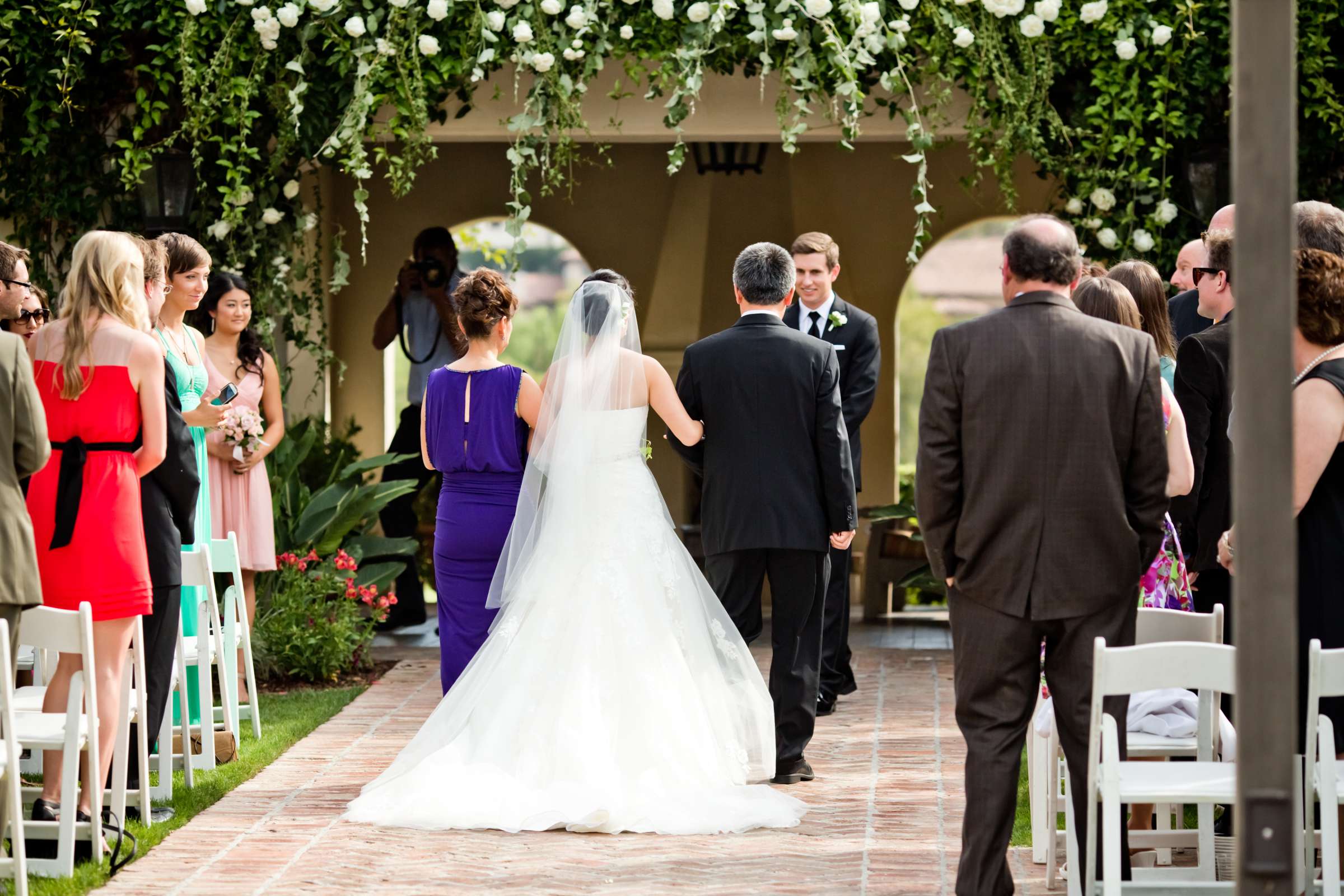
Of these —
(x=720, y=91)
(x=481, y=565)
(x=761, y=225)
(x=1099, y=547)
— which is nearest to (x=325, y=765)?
(x=481, y=565)

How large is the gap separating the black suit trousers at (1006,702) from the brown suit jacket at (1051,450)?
0.06 meters

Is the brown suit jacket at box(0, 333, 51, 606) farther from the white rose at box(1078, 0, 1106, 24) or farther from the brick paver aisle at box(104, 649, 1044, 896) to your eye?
the white rose at box(1078, 0, 1106, 24)

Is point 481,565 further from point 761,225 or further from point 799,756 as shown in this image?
point 761,225

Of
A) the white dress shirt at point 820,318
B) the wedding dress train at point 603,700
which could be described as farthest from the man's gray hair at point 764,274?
the white dress shirt at point 820,318

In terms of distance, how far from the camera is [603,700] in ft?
17.4

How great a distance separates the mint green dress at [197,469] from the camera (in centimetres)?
566

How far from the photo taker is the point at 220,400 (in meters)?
6.77

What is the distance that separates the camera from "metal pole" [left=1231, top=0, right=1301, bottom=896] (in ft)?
7.72

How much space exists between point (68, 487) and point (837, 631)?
386 cm

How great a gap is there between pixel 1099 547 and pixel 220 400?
13.9 feet

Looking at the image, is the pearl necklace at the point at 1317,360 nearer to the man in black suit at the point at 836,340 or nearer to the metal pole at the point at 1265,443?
the metal pole at the point at 1265,443

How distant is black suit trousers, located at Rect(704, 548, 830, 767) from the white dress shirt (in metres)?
1.52

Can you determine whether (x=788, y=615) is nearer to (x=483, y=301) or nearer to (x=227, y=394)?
(x=483, y=301)

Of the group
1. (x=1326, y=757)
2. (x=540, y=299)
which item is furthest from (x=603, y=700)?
(x=540, y=299)
